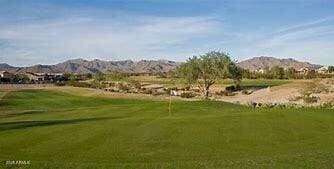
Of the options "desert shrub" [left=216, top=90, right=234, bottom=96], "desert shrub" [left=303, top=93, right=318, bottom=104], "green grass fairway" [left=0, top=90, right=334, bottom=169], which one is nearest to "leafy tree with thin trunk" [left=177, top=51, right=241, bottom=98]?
"desert shrub" [left=216, top=90, right=234, bottom=96]

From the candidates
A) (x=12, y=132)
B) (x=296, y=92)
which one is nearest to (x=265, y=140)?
(x=12, y=132)

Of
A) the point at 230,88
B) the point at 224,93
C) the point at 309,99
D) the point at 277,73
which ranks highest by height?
the point at 277,73

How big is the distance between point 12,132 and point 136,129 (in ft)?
17.7

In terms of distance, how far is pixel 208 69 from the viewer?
280ft

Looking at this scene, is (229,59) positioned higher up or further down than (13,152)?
higher up

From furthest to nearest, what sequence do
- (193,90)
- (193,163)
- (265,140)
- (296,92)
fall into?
1. (193,90)
2. (296,92)
3. (265,140)
4. (193,163)

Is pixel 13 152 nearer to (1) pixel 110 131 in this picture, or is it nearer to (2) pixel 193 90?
(1) pixel 110 131

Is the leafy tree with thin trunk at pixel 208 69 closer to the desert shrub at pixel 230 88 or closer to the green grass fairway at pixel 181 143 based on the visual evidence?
the desert shrub at pixel 230 88

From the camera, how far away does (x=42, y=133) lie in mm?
21641

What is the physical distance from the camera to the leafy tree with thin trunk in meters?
84.6

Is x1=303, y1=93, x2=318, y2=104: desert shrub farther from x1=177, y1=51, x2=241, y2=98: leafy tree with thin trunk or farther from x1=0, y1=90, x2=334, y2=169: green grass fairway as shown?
x1=0, y1=90, x2=334, y2=169: green grass fairway

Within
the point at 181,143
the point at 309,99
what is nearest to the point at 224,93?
the point at 309,99

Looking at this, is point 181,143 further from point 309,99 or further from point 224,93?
point 224,93

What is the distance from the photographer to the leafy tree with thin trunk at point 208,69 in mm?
84625
